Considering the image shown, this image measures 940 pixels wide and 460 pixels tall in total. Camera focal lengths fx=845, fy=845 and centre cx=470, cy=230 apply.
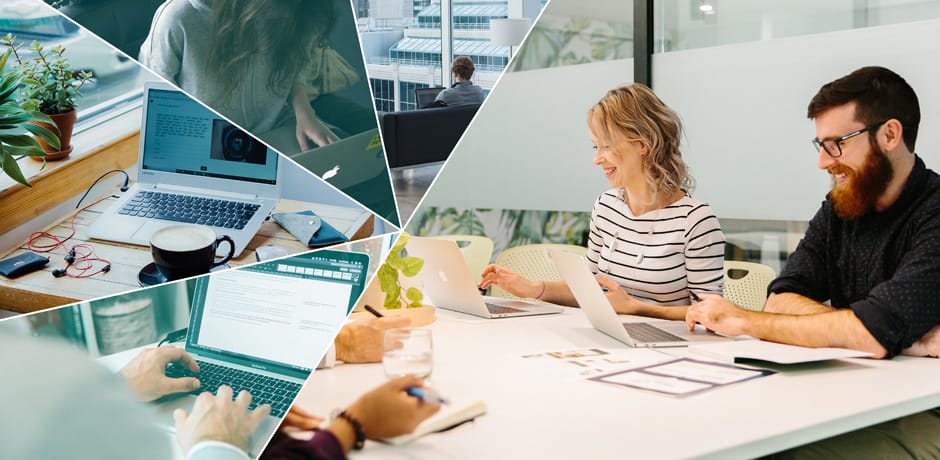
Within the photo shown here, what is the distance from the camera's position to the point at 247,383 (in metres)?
0.86

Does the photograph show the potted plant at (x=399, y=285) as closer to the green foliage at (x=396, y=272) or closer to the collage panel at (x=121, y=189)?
the green foliage at (x=396, y=272)

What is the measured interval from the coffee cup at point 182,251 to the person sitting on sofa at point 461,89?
43cm

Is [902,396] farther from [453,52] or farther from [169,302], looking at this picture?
[169,302]

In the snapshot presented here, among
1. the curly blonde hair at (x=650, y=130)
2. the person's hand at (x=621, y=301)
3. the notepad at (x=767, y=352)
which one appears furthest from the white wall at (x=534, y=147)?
the notepad at (x=767, y=352)

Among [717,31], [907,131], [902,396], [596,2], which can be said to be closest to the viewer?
[902,396]

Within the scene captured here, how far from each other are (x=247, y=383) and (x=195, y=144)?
0.25 meters

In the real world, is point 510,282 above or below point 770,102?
below

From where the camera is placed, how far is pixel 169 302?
0.82 metres

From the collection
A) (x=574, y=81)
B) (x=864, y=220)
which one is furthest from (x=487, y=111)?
(x=864, y=220)

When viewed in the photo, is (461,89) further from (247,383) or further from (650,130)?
(650,130)

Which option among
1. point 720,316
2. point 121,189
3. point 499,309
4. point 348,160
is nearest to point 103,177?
point 121,189

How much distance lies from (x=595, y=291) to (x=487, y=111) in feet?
9.17

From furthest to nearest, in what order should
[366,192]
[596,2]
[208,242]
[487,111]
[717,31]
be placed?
[487,111], [596,2], [717,31], [366,192], [208,242]

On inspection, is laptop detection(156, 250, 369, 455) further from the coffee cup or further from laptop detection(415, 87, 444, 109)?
laptop detection(415, 87, 444, 109)
